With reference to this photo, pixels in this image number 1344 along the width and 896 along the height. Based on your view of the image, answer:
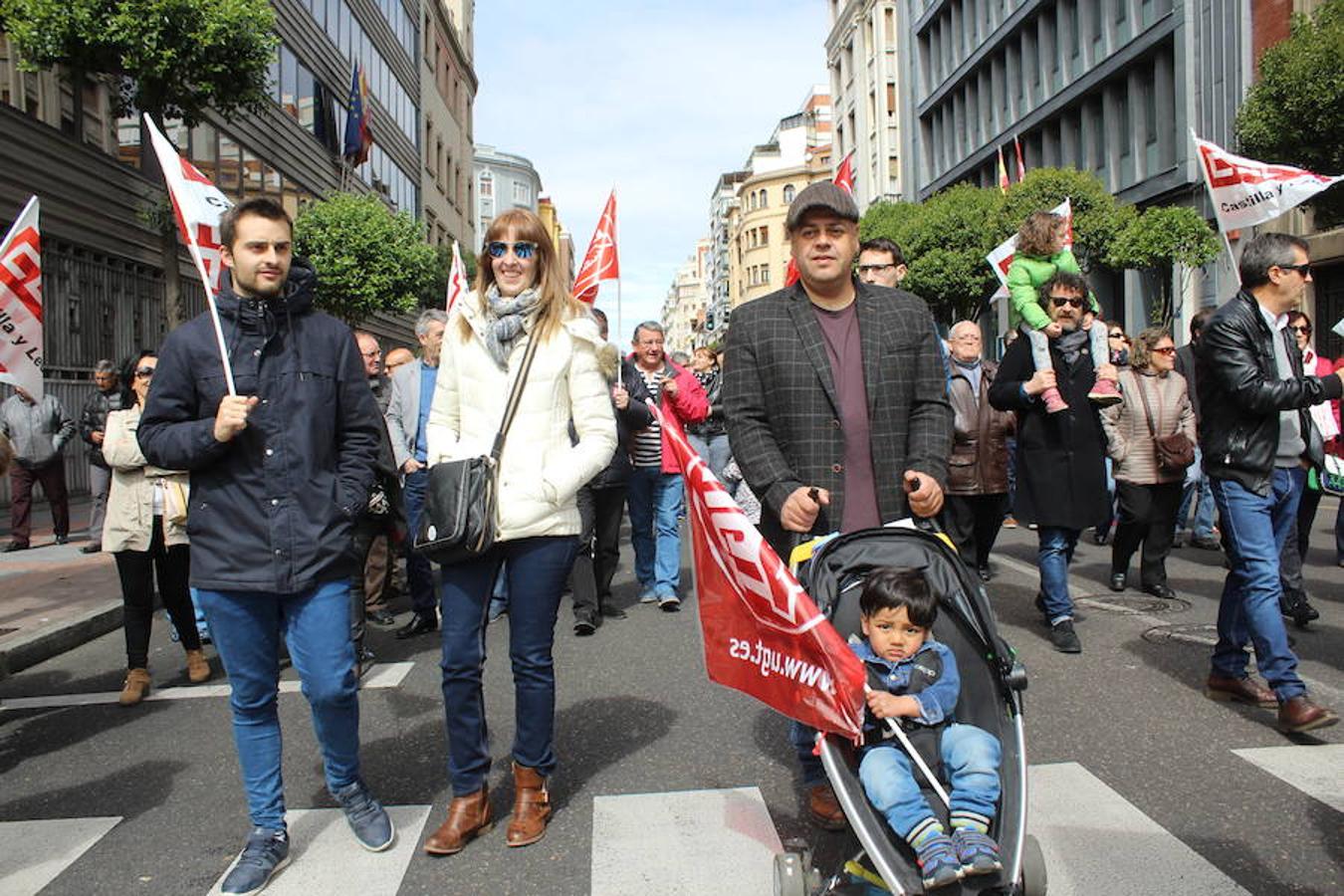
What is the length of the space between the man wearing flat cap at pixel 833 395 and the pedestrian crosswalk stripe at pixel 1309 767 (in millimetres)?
1735

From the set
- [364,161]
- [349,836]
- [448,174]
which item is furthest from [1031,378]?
[448,174]

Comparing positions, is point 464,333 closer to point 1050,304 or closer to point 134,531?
point 134,531

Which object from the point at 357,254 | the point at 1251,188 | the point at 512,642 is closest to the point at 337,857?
the point at 512,642

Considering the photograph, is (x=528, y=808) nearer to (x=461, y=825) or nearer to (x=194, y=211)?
(x=461, y=825)

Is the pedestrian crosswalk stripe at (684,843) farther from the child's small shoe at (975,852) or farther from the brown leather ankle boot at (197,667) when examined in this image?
the brown leather ankle boot at (197,667)

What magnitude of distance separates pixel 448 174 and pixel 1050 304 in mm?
47174

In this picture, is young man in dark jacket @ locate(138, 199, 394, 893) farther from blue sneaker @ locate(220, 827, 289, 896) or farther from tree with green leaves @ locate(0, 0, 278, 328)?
tree with green leaves @ locate(0, 0, 278, 328)

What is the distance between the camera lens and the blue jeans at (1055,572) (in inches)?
235

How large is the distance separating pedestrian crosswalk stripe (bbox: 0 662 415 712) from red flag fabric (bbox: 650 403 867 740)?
9.95 feet

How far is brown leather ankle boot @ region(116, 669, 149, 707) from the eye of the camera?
5.47m

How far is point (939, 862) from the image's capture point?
2469 mm

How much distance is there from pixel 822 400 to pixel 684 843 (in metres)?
1.53

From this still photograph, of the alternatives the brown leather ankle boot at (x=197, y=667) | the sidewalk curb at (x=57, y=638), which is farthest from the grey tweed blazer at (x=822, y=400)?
the sidewalk curb at (x=57, y=638)

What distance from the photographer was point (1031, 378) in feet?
19.6
